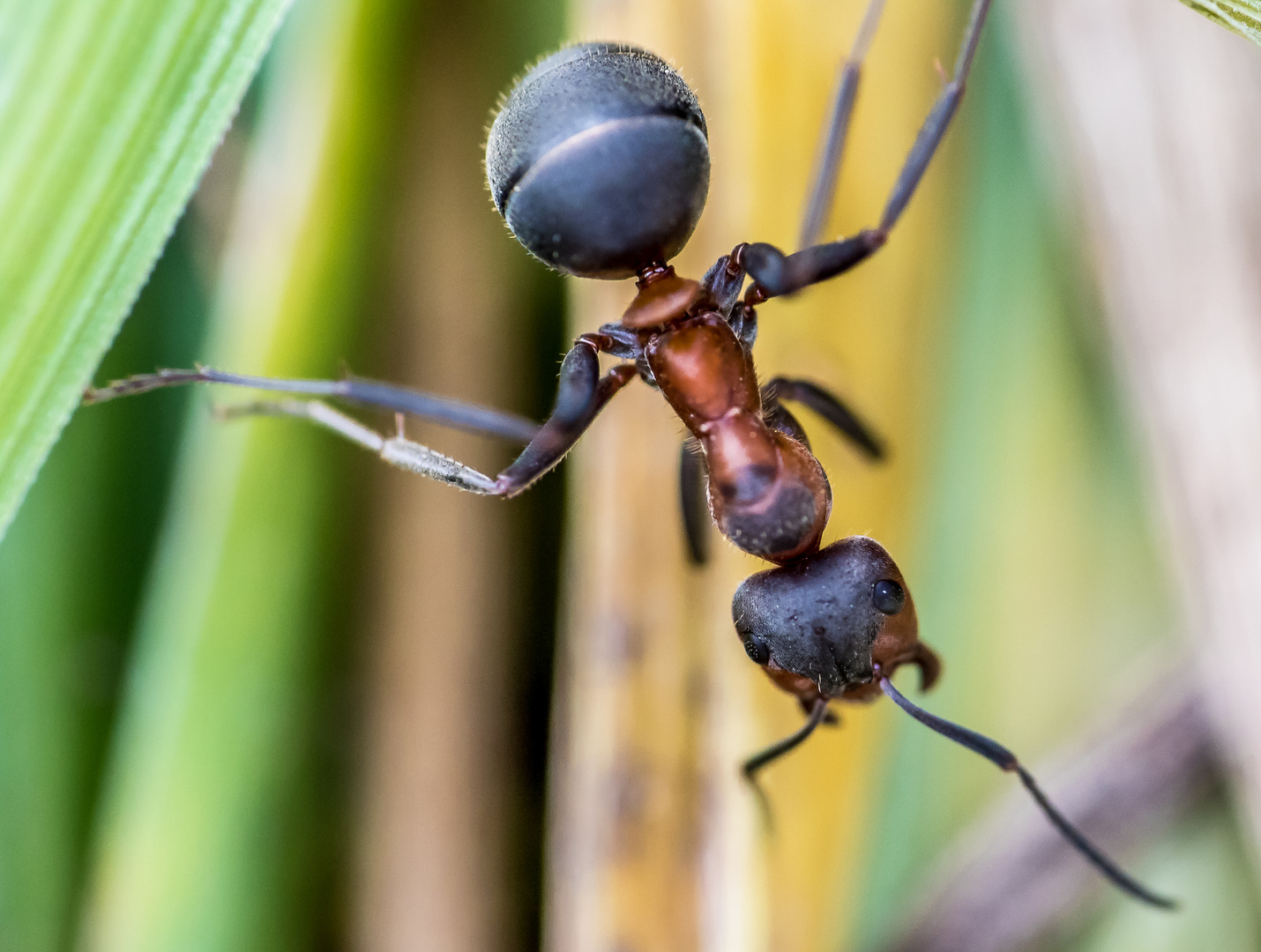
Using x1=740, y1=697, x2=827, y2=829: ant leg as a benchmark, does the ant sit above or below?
above

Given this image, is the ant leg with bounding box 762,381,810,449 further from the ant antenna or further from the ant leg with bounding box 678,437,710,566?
the ant antenna

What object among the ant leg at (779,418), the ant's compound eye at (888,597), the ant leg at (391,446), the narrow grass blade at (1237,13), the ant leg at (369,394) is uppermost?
the narrow grass blade at (1237,13)

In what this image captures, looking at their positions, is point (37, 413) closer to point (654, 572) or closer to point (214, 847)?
point (214, 847)

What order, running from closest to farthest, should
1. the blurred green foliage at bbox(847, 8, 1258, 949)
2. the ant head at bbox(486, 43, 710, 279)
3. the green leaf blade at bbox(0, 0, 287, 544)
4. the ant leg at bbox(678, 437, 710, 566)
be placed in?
1. the green leaf blade at bbox(0, 0, 287, 544)
2. the ant head at bbox(486, 43, 710, 279)
3. the ant leg at bbox(678, 437, 710, 566)
4. the blurred green foliage at bbox(847, 8, 1258, 949)

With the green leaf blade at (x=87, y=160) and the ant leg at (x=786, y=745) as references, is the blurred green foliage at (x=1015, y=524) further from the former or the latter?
the green leaf blade at (x=87, y=160)

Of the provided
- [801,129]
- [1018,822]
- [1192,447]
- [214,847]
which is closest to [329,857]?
[214,847]

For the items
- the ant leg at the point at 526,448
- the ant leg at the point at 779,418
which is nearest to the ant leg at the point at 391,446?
the ant leg at the point at 526,448

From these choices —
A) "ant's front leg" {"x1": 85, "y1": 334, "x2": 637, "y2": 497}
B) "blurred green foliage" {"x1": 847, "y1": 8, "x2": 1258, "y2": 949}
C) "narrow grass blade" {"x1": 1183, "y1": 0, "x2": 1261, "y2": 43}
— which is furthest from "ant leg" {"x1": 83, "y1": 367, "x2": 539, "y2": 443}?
"narrow grass blade" {"x1": 1183, "y1": 0, "x2": 1261, "y2": 43}

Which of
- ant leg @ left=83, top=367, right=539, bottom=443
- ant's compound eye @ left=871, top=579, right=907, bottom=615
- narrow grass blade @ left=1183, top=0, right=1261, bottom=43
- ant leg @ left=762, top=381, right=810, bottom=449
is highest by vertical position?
narrow grass blade @ left=1183, top=0, right=1261, bottom=43
